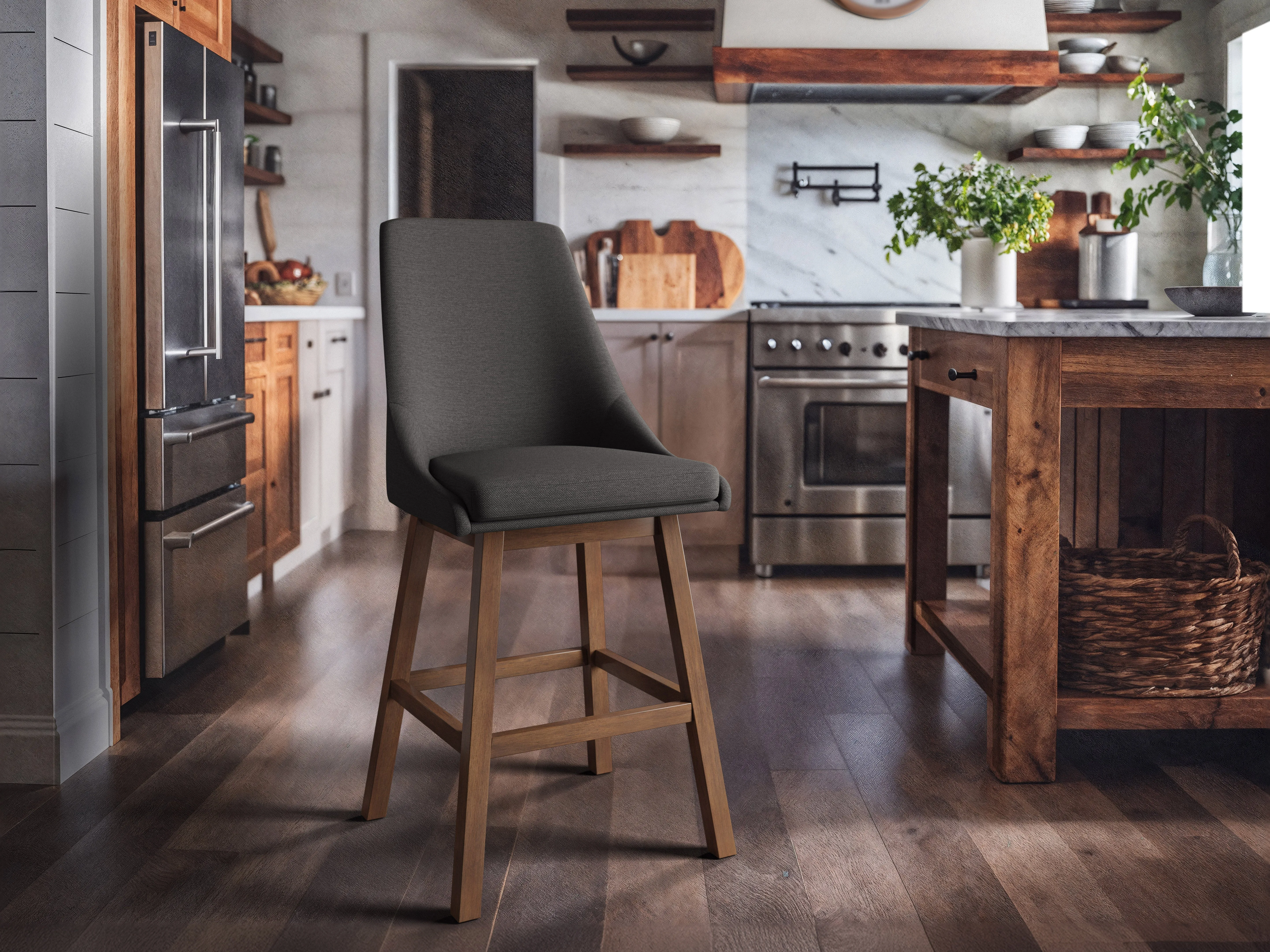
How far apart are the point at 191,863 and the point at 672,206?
134 inches

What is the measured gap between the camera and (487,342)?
1871mm

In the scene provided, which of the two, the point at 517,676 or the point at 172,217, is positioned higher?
the point at 172,217

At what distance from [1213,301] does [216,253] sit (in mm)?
2084

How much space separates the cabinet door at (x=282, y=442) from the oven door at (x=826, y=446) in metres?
1.52

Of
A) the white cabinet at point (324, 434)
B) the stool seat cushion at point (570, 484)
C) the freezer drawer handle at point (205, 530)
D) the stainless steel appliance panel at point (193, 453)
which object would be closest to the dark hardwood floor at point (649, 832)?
the freezer drawer handle at point (205, 530)

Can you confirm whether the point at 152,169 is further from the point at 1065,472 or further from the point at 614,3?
the point at 614,3

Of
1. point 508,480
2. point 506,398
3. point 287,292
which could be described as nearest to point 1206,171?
point 506,398

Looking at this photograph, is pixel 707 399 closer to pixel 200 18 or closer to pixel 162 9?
pixel 200 18

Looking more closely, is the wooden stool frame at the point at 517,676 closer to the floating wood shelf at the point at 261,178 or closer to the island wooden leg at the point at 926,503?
the island wooden leg at the point at 926,503

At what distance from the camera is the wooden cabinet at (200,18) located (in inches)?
93.1

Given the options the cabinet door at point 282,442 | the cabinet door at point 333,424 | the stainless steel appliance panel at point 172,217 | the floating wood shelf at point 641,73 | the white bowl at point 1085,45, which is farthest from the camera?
the floating wood shelf at point 641,73

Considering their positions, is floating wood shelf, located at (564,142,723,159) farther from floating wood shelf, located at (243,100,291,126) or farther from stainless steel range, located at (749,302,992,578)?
floating wood shelf, located at (243,100,291,126)

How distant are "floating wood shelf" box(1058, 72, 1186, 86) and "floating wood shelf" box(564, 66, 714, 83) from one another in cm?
132

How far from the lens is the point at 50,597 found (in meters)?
1.98
